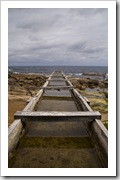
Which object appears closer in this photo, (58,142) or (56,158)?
(56,158)

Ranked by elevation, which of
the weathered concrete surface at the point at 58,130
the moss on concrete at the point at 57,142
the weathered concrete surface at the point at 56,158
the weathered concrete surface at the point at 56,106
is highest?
the weathered concrete surface at the point at 56,106

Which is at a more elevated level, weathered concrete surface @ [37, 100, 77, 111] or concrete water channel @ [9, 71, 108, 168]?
weathered concrete surface @ [37, 100, 77, 111]

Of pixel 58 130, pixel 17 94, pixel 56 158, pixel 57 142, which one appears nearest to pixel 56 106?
pixel 58 130

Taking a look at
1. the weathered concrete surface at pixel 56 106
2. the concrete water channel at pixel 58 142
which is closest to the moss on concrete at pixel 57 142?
the concrete water channel at pixel 58 142

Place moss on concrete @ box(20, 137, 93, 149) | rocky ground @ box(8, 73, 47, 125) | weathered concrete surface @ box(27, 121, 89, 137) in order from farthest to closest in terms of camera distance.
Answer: rocky ground @ box(8, 73, 47, 125)
weathered concrete surface @ box(27, 121, 89, 137)
moss on concrete @ box(20, 137, 93, 149)

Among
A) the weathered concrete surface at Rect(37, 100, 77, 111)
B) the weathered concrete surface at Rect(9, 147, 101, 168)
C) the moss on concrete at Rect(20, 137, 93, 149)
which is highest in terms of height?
the weathered concrete surface at Rect(37, 100, 77, 111)

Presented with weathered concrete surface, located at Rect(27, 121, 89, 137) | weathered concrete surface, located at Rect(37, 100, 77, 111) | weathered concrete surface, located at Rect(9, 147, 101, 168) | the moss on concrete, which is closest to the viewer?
weathered concrete surface, located at Rect(9, 147, 101, 168)

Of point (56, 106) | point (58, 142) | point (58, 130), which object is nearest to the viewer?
point (58, 142)

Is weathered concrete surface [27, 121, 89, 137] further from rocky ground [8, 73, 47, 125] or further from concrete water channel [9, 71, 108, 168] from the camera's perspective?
rocky ground [8, 73, 47, 125]

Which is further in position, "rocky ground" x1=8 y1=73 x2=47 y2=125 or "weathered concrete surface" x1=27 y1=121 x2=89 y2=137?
"rocky ground" x1=8 y1=73 x2=47 y2=125

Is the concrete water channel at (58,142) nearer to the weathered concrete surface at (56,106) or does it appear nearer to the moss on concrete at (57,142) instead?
the moss on concrete at (57,142)

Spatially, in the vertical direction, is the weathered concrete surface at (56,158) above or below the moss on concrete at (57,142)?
below

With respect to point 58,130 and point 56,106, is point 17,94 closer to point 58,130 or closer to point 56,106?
point 56,106

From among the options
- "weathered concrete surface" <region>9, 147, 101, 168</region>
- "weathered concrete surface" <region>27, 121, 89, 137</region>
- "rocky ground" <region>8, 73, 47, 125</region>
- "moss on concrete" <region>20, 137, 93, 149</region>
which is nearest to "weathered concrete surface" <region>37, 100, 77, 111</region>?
"weathered concrete surface" <region>27, 121, 89, 137</region>
